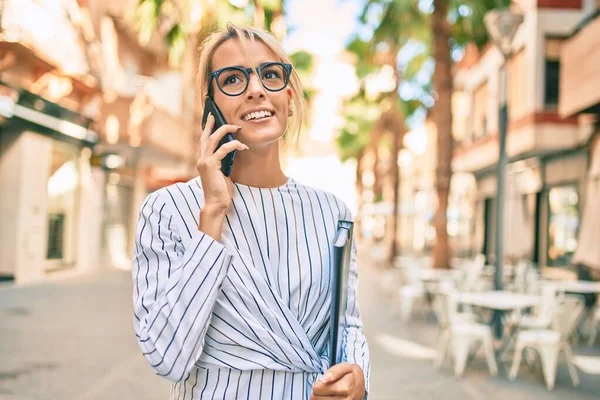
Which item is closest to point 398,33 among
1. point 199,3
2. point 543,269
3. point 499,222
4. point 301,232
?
point 199,3

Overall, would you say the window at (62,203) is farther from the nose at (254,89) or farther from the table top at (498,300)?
the nose at (254,89)

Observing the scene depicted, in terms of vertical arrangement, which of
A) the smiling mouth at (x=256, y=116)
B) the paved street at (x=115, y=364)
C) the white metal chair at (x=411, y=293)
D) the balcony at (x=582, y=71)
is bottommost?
the paved street at (x=115, y=364)

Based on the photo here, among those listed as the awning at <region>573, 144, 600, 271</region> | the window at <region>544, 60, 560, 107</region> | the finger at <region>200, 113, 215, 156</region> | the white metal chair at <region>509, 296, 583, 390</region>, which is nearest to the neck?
the finger at <region>200, 113, 215, 156</region>

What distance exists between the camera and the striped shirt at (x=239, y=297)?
1248mm

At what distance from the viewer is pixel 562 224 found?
19375 millimetres

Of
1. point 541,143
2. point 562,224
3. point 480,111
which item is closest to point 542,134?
A: point 541,143

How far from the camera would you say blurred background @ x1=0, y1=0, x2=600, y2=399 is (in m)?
8.44

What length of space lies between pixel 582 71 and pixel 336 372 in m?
14.2

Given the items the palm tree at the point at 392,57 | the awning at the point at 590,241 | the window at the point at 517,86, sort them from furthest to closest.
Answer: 1. the window at the point at 517,86
2. the palm tree at the point at 392,57
3. the awning at the point at 590,241

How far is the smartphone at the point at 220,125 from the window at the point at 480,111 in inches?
1008

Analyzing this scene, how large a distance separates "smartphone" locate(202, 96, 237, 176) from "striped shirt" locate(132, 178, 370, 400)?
10cm

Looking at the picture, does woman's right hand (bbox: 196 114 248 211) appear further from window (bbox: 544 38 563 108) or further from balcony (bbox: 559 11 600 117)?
window (bbox: 544 38 563 108)

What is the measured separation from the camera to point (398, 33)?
14789 millimetres

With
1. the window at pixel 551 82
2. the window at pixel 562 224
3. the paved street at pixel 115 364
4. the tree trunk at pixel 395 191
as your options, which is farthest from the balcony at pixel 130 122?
the window at pixel 562 224
